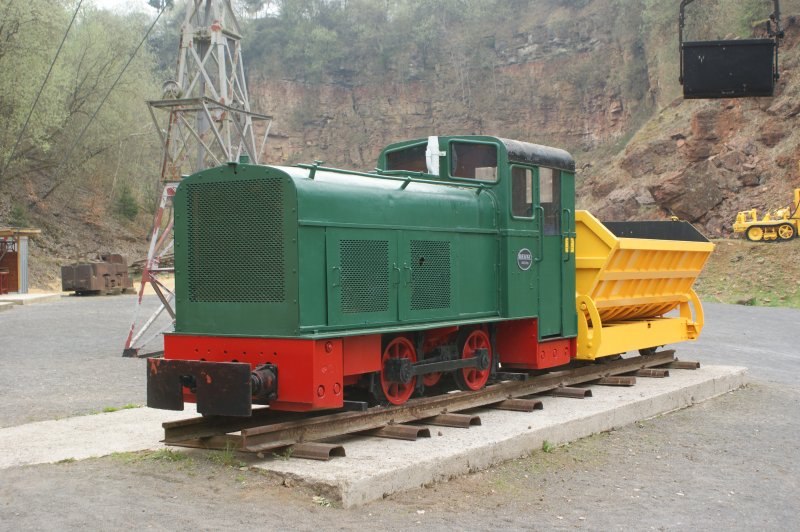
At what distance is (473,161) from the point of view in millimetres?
9242

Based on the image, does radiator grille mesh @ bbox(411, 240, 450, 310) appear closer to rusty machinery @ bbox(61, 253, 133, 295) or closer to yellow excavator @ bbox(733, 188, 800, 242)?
yellow excavator @ bbox(733, 188, 800, 242)

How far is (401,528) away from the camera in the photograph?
17.4 feet

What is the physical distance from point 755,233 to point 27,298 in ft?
87.6

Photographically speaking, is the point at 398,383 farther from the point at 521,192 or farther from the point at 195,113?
the point at 195,113

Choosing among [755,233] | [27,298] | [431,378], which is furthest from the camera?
[755,233]

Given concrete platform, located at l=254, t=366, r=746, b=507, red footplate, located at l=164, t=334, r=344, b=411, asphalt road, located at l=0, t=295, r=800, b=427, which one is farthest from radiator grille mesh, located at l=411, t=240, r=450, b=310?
asphalt road, located at l=0, t=295, r=800, b=427

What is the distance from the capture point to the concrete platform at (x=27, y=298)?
28.7m

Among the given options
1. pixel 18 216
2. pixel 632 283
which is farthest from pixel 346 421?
pixel 18 216

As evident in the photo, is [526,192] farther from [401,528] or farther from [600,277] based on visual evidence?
[401,528]

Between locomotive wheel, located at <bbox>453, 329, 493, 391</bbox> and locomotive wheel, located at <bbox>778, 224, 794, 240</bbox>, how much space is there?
25.8m

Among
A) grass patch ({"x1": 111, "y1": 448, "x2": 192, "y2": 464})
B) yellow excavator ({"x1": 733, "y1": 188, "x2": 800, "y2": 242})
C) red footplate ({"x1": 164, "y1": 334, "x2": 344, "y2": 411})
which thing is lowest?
grass patch ({"x1": 111, "y1": 448, "x2": 192, "y2": 464})

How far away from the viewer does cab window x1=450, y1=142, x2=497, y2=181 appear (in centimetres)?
914

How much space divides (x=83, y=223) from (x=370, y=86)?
3149 cm

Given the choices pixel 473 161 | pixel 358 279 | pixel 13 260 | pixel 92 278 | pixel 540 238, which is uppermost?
pixel 473 161
